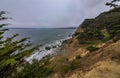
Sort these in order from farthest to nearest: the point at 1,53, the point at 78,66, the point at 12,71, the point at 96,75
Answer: the point at 78,66, the point at 96,75, the point at 12,71, the point at 1,53

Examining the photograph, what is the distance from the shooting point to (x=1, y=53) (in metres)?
4.91

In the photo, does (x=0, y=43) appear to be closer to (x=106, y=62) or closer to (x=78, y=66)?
(x=106, y=62)

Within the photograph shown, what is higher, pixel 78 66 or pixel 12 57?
pixel 12 57

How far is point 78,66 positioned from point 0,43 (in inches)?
520

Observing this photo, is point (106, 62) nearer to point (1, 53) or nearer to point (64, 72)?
point (64, 72)

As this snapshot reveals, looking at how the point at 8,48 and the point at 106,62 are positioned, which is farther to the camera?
the point at 106,62

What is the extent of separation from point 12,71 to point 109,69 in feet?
35.5

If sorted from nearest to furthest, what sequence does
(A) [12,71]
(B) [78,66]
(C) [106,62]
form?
(A) [12,71], (C) [106,62], (B) [78,66]

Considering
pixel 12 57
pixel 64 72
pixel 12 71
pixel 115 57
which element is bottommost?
pixel 64 72

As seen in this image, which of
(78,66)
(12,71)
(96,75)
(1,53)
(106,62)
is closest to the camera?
(1,53)

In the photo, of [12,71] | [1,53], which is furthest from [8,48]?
[12,71]

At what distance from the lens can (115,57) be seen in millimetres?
16781

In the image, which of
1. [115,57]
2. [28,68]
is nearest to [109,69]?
[115,57]

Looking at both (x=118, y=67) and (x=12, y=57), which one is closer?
(x=12, y=57)
